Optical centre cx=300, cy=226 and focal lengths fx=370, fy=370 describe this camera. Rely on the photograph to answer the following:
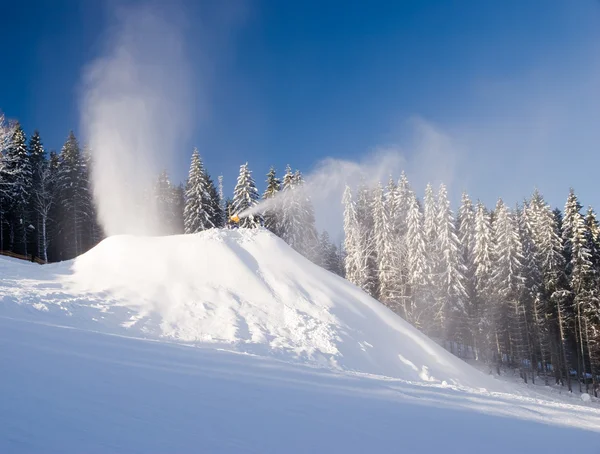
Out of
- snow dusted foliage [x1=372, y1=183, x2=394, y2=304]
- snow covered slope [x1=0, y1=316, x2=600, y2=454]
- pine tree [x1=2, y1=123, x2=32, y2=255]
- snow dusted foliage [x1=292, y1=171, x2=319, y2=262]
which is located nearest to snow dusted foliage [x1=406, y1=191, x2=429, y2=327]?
snow dusted foliage [x1=372, y1=183, x2=394, y2=304]

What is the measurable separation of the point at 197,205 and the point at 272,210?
28.7 ft

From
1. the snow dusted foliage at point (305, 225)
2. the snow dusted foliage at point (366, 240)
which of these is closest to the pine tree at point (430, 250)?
the snow dusted foliage at point (366, 240)

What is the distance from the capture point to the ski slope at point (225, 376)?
4492 millimetres

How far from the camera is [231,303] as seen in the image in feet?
57.3

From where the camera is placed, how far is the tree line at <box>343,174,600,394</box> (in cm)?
3188

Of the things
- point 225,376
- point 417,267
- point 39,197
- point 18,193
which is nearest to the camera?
point 225,376

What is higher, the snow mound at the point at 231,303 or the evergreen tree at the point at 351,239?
the evergreen tree at the point at 351,239

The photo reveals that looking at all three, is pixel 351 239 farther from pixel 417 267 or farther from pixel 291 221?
pixel 417 267

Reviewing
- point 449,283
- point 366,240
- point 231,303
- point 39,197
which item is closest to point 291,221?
point 366,240

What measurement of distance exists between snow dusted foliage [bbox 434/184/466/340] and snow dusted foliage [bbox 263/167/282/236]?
1791 centimetres

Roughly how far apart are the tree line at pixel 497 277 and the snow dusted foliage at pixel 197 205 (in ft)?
58.4

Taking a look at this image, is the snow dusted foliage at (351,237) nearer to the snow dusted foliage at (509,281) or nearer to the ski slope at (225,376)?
the snow dusted foliage at (509,281)

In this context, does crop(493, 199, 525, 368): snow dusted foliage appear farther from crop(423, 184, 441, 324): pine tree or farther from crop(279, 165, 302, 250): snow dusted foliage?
crop(279, 165, 302, 250): snow dusted foliage

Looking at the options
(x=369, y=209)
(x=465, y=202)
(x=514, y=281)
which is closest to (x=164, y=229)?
(x=369, y=209)
